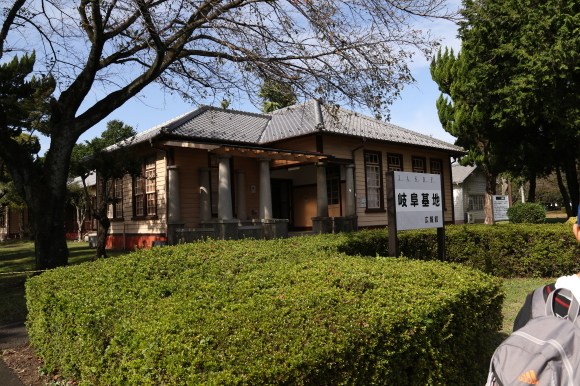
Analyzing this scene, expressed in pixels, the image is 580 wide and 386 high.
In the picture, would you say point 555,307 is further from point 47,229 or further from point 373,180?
point 373,180

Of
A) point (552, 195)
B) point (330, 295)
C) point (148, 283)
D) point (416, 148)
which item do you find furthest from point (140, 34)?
point (552, 195)

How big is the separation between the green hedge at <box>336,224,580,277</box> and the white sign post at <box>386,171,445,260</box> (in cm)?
216

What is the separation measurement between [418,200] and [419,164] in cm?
1588

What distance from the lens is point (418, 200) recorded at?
770 cm

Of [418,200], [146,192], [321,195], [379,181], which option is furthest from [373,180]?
[418,200]

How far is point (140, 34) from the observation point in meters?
9.59

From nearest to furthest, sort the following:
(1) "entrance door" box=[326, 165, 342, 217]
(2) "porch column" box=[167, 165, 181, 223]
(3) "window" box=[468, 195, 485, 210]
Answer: (2) "porch column" box=[167, 165, 181, 223], (1) "entrance door" box=[326, 165, 342, 217], (3) "window" box=[468, 195, 485, 210]

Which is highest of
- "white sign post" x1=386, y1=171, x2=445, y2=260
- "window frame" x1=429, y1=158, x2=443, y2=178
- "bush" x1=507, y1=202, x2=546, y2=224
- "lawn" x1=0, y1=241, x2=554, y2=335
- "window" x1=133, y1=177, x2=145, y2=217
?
"window frame" x1=429, y1=158, x2=443, y2=178

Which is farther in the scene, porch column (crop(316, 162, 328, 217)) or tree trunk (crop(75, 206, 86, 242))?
tree trunk (crop(75, 206, 86, 242))

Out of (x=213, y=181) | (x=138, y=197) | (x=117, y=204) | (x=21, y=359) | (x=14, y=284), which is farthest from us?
(x=117, y=204)

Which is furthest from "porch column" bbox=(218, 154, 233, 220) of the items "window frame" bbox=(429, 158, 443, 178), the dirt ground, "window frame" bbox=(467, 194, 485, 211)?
"window frame" bbox=(467, 194, 485, 211)

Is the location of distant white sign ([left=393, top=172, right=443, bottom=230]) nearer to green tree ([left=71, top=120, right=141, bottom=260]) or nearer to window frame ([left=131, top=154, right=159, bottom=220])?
green tree ([left=71, top=120, right=141, bottom=260])

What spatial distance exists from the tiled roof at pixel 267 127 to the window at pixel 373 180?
1.03m

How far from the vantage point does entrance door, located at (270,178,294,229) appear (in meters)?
21.4
